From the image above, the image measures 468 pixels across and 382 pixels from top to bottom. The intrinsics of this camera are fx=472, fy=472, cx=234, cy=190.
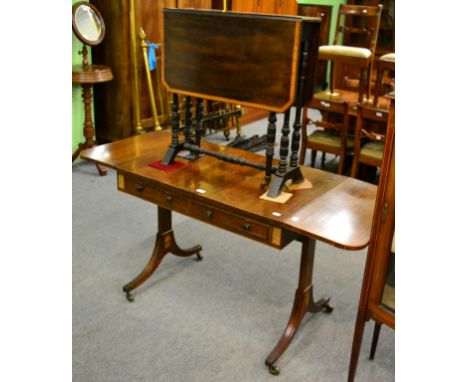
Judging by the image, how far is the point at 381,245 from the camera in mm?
1508

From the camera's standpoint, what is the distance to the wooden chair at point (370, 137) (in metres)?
3.62

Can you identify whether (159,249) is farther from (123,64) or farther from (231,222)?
(123,64)

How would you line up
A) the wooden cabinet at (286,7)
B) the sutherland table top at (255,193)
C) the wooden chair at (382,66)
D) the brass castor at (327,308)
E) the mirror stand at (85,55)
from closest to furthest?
the sutherland table top at (255,193)
the brass castor at (327,308)
the wooden chair at (382,66)
the mirror stand at (85,55)
the wooden cabinet at (286,7)

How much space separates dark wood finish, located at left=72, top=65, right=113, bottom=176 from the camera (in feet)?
12.0

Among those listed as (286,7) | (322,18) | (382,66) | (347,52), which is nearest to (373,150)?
(382,66)

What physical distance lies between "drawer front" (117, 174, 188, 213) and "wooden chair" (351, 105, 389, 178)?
6.83 ft

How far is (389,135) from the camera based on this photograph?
4.50 ft

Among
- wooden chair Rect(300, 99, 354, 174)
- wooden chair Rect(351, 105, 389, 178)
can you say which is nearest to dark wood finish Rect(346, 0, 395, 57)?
wooden chair Rect(300, 99, 354, 174)

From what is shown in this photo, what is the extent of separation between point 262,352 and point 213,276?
0.66 meters

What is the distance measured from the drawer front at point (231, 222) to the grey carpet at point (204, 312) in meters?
0.60

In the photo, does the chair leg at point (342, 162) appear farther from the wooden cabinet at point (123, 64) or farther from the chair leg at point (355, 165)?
the wooden cabinet at point (123, 64)

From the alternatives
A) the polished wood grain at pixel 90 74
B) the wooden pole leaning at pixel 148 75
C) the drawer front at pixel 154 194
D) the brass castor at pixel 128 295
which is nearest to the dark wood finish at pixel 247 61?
the drawer front at pixel 154 194

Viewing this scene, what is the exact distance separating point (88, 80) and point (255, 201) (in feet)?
7.98
